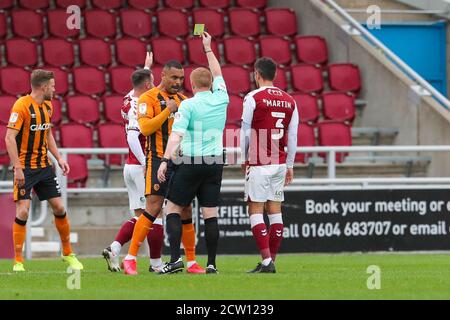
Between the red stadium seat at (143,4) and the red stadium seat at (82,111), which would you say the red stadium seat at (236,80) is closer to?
the red stadium seat at (82,111)

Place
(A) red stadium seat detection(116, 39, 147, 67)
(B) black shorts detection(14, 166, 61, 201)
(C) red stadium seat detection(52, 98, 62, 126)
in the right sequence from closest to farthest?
(B) black shorts detection(14, 166, 61, 201), (C) red stadium seat detection(52, 98, 62, 126), (A) red stadium seat detection(116, 39, 147, 67)

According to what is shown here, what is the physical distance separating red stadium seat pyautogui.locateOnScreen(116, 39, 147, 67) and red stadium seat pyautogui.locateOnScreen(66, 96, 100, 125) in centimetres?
192

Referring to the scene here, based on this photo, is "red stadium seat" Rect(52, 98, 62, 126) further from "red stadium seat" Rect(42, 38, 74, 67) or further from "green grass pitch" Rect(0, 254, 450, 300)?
"green grass pitch" Rect(0, 254, 450, 300)

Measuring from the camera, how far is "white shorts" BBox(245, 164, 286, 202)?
1254 cm

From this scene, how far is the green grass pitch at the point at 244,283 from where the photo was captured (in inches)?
391

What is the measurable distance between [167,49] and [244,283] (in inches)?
481

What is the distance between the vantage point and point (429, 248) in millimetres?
17578

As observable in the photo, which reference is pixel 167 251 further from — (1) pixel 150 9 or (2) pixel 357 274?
(1) pixel 150 9

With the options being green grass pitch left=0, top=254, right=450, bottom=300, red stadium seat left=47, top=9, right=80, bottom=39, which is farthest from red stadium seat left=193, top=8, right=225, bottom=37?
green grass pitch left=0, top=254, right=450, bottom=300

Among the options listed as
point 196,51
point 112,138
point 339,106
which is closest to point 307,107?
point 339,106

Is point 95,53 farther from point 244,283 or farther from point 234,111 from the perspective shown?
point 244,283

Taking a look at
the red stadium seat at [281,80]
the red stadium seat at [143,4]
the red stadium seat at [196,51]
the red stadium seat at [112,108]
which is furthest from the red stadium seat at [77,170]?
the red stadium seat at [143,4]

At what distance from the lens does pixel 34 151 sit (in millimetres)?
13070

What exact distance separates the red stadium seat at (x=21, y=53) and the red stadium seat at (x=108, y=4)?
1.91 metres
